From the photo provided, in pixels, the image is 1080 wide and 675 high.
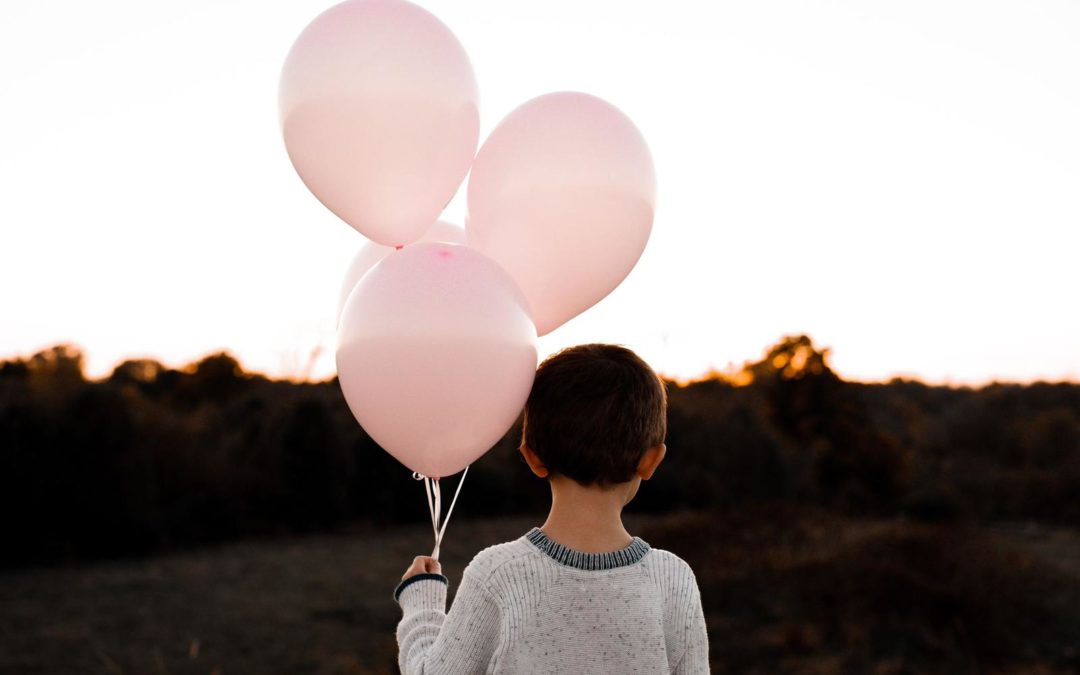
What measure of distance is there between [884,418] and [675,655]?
22.9 metres

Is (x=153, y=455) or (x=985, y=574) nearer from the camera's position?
(x=985, y=574)

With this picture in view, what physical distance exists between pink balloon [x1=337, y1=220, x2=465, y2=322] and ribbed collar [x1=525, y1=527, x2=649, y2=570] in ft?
2.96

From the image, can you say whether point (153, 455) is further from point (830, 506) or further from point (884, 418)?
point (884, 418)

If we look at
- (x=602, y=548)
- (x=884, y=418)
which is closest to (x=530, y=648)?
(x=602, y=548)

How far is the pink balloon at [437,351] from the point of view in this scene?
4.84ft

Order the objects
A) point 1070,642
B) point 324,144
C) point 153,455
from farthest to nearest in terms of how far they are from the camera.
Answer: point 153,455 → point 1070,642 → point 324,144

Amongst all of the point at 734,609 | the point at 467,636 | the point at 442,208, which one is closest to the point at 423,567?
the point at 467,636

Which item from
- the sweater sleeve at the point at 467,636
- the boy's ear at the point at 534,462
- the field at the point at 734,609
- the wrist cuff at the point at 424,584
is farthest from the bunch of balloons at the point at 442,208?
the field at the point at 734,609

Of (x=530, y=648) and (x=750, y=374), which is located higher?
(x=530, y=648)

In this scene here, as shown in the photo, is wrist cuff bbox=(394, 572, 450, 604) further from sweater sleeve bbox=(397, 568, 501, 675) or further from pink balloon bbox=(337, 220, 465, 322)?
pink balloon bbox=(337, 220, 465, 322)

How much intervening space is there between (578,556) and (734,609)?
8069 millimetres

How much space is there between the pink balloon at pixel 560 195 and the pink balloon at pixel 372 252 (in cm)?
15

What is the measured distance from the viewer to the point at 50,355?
1555cm

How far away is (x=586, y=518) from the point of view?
4.48 ft
